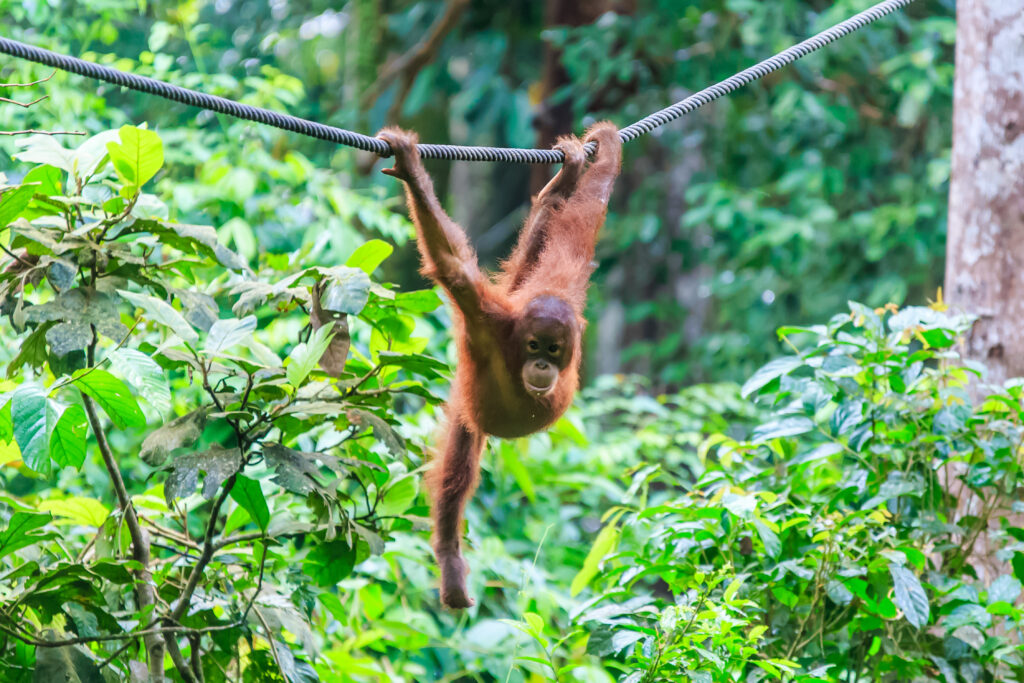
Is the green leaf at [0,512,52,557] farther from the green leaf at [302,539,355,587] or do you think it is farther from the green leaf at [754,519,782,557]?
the green leaf at [754,519,782,557]

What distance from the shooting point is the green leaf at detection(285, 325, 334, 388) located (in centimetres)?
210

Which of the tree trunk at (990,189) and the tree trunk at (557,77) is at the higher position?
the tree trunk at (557,77)

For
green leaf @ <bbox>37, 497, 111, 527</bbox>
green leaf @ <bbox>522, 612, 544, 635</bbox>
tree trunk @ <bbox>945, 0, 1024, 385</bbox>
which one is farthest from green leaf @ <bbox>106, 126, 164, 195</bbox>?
tree trunk @ <bbox>945, 0, 1024, 385</bbox>

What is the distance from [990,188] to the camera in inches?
135

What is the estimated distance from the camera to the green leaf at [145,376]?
194 cm

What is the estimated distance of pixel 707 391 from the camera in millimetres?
6031

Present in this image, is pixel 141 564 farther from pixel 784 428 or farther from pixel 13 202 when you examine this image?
pixel 784 428

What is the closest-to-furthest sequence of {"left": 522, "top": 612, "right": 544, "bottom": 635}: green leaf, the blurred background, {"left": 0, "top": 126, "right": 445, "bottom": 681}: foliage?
{"left": 0, "top": 126, "right": 445, "bottom": 681}: foliage < {"left": 522, "top": 612, "right": 544, "bottom": 635}: green leaf < the blurred background

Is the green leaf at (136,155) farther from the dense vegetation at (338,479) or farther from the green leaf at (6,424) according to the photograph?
the green leaf at (6,424)

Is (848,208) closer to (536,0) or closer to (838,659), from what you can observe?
(536,0)

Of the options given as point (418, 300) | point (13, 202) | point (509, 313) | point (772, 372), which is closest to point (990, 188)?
point (772, 372)

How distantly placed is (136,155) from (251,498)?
2.70 feet

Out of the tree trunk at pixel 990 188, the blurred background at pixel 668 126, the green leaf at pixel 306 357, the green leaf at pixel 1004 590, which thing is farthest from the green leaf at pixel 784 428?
the blurred background at pixel 668 126

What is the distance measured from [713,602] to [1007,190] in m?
2.04
